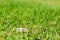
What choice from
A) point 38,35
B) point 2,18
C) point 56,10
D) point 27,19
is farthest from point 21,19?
point 56,10

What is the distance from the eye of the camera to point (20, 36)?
12.8 feet

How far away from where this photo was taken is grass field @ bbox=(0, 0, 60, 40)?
4.00 m

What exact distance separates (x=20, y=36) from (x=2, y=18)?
3.00 ft

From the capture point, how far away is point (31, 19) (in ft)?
15.1

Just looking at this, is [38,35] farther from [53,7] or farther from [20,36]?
[53,7]

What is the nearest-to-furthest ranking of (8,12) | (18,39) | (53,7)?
(18,39)
(8,12)
(53,7)

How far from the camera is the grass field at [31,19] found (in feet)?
13.1

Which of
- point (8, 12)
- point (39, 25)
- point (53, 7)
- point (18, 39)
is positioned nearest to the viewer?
point (18, 39)

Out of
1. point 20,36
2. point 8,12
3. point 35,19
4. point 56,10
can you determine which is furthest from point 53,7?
point 20,36

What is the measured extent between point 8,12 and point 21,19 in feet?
1.70

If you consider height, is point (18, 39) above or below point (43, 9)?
below

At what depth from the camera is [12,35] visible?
154 inches

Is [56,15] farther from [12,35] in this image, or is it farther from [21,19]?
[12,35]

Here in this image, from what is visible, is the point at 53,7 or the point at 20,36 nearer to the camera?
the point at 20,36
